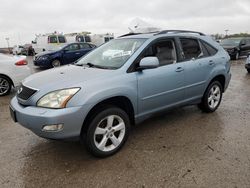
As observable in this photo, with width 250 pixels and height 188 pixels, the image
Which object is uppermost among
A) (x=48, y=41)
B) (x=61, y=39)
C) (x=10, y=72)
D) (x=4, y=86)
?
(x=61, y=39)

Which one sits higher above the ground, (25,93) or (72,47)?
(25,93)

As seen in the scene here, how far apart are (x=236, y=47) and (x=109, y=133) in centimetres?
1507

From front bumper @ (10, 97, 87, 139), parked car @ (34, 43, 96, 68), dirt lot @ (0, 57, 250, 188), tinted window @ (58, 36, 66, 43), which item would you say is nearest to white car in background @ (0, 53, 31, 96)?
dirt lot @ (0, 57, 250, 188)

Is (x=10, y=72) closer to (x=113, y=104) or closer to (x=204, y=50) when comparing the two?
(x=113, y=104)

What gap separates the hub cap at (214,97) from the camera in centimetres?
471

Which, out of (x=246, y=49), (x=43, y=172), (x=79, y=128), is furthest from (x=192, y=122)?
Result: (x=246, y=49)

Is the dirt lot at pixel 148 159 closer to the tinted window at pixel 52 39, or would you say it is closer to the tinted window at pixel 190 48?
the tinted window at pixel 190 48

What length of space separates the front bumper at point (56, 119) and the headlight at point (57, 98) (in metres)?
0.06

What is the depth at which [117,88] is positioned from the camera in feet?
9.92


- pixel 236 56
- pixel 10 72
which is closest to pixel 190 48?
pixel 10 72

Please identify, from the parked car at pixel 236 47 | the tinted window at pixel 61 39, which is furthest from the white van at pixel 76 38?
the parked car at pixel 236 47

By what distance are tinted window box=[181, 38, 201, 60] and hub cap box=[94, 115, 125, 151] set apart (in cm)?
182

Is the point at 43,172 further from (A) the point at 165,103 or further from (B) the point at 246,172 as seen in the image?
(B) the point at 246,172

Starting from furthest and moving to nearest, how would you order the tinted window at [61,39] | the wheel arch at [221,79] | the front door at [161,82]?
the tinted window at [61,39]
the wheel arch at [221,79]
the front door at [161,82]
